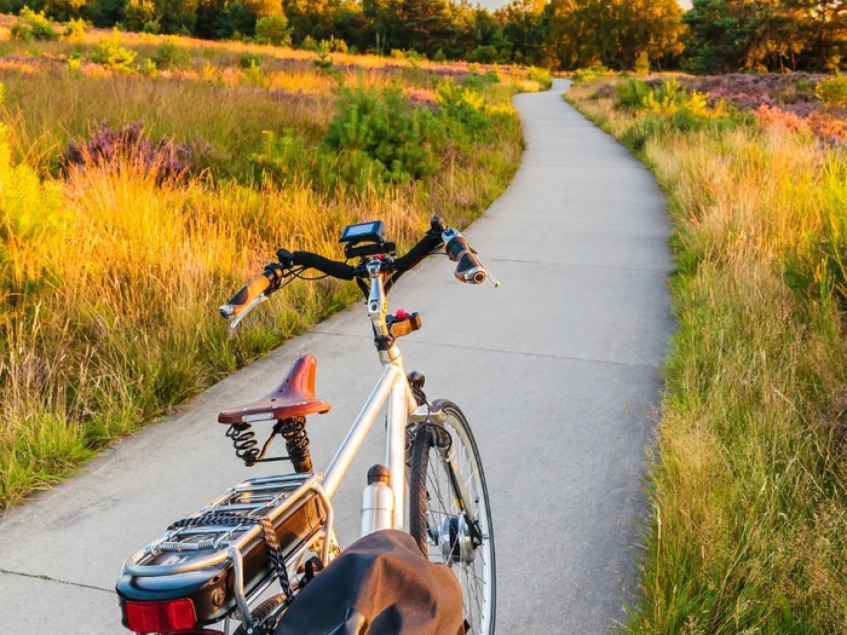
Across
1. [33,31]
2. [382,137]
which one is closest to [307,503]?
[382,137]

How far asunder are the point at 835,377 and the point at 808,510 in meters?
1.27

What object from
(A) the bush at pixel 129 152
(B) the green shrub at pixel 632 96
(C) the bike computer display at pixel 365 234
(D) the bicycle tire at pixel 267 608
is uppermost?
(B) the green shrub at pixel 632 96

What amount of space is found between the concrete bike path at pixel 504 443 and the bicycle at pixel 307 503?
50 centimetres

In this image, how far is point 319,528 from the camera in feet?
5.46

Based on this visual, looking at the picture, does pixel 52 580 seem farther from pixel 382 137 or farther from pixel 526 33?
pixel 526 33

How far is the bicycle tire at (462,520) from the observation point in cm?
256

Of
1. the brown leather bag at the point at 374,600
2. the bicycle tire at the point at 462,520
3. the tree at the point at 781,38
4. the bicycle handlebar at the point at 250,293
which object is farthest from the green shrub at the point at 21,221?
the tree at the point at 781,38

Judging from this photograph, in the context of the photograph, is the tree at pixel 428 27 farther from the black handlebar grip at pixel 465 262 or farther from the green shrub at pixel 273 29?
the black handlebar grip at pixel 465 262

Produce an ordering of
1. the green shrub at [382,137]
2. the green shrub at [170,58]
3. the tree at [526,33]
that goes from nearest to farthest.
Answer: the green shrub at [382,137], the green shrub at [170,58], the tree at [526,33]

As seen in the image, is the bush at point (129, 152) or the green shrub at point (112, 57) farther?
the green shrub at point (112, 57)

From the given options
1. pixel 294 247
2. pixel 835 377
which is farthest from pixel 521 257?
pixel 835 377

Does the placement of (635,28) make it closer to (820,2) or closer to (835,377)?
(820,2)

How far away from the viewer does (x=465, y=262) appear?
2.01 meters

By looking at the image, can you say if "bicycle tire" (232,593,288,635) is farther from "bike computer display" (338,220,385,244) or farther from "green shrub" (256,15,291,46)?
"green shrub" (256,15,291,46)
